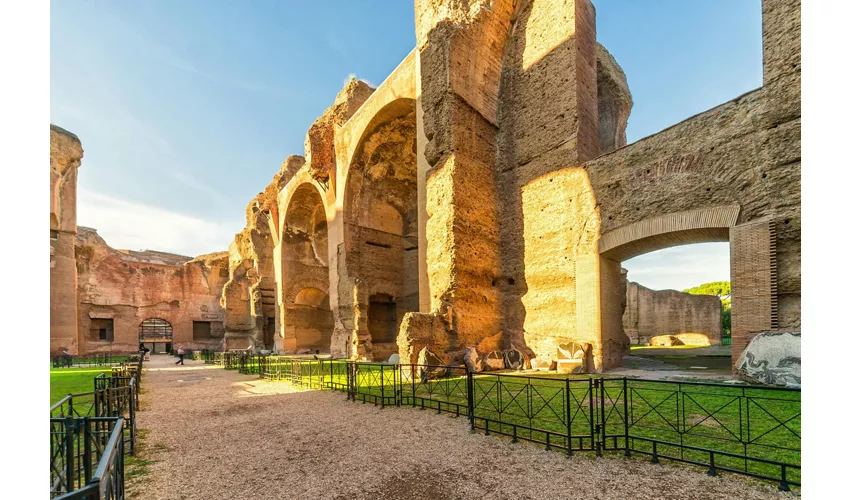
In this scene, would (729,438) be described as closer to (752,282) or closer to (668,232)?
(752,282)

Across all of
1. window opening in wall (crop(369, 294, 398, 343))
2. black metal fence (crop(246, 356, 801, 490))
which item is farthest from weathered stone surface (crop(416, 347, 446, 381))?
window opening in wall (crop(369, 294, 398, 343))

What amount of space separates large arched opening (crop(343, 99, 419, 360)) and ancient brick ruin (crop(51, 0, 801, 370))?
75mm

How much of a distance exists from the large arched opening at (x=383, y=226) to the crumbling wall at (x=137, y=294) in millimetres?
21339

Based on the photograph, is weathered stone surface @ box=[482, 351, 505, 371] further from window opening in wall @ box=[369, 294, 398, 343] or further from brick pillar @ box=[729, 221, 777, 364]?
window opening in wall @ box=[369, 294, 398, 343]

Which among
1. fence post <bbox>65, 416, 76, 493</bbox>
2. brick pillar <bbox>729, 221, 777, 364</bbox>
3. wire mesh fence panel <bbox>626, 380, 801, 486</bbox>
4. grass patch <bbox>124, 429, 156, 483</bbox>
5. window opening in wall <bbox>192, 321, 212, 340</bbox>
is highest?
brick pillar <bbox>729, 221, 777, 364</bbox>

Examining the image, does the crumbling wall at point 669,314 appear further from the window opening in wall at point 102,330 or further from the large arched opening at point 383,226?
the window opening in wall at point 102,330

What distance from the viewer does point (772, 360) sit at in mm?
6551

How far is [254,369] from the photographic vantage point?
523 inches

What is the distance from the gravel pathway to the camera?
10.8ft

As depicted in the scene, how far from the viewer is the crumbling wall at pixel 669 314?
22531 mm

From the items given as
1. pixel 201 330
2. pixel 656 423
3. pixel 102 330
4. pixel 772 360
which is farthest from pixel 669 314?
pixel 102 330

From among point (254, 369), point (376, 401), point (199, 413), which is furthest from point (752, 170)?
point (254, 369)

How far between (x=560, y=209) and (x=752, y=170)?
429 cm

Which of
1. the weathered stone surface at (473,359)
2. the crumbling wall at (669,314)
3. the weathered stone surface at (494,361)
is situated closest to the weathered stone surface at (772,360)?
the weathered stone surface at (494,361)
